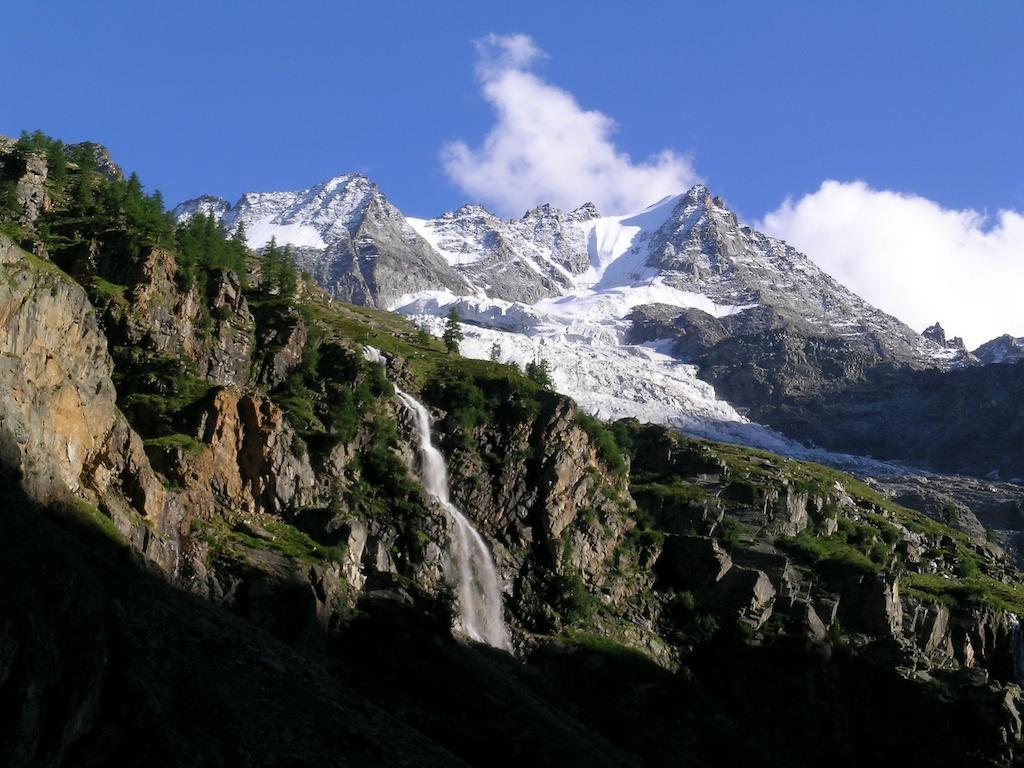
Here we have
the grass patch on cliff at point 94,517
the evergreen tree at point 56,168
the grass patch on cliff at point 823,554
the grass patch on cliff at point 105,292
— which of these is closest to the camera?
the grass patch on cliff at point 94,517

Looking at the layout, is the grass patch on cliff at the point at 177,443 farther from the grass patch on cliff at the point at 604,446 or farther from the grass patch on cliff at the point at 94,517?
the grass patch on cliff at the point at 604,446

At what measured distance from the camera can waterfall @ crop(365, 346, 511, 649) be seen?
99.5 m

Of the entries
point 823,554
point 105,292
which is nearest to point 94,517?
point 105,292

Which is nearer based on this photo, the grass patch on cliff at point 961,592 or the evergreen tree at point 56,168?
the evergreen tree at point 56,168

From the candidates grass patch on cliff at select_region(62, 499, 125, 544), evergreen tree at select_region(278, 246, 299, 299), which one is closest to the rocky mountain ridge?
grass patch on cliff at select_region(62, 499, 125, 544)

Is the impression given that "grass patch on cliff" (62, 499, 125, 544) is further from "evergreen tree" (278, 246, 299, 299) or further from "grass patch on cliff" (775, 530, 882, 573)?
"grass patch on cliff" (775, 530, 882, 573)

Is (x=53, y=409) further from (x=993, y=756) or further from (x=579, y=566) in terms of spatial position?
(x=993, y=756)

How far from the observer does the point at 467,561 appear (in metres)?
106

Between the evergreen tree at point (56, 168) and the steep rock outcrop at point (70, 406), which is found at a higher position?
the evergreen tree at point (56, 168)

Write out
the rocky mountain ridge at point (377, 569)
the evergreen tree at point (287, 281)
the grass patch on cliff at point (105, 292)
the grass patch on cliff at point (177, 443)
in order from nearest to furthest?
the rocky mountain ridge at point (377, 569)
the grass patch on cliff at point (177, 443)
the grass patch on cliff at point (105, 292)
the evergreen tree at point (287, 281)

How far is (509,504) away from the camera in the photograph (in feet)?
382

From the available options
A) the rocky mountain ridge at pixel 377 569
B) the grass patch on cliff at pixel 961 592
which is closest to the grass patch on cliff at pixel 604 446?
the rocky mountain ridge at pixel 377 569

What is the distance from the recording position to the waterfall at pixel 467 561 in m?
99.5

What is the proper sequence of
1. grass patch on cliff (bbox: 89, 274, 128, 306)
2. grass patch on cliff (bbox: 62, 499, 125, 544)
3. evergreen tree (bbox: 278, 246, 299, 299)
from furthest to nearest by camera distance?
evergreen tree (bbox: 278, 246, 299, 299) → grass patch on cliff (bbox: 89, 274, 128, 306) → grass patch on cliff (bbox: 62, 499, 125, 544)
